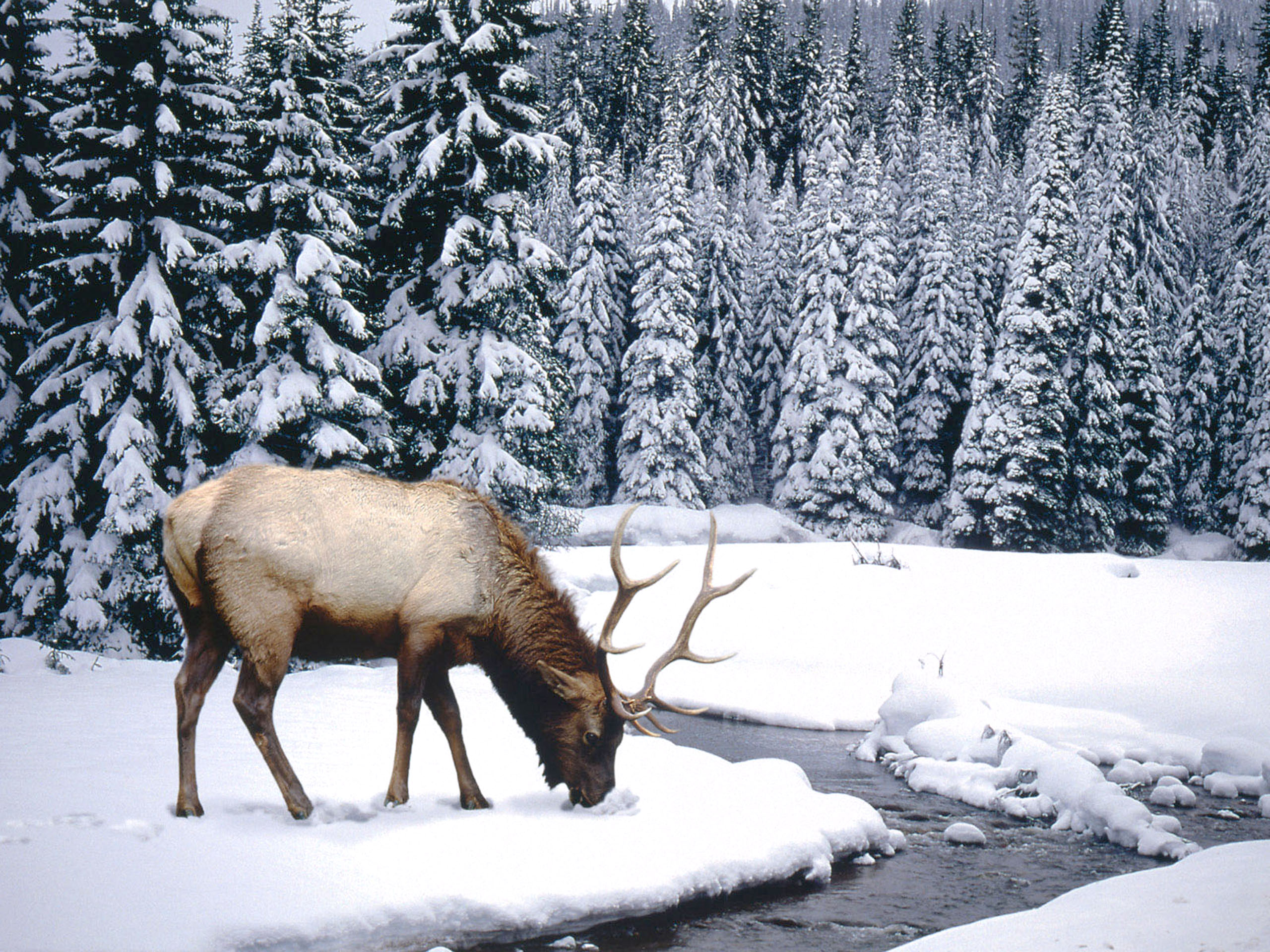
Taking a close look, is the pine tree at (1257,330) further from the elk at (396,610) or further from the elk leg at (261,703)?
the elk leg at (261,703)

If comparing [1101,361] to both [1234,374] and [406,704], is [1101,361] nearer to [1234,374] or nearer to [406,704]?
[1234,374]

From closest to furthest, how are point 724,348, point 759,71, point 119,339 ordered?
point 119,339 < point 724,348 < point 759,71

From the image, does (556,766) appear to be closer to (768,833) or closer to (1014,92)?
(768,833)

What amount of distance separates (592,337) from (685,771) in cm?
2614

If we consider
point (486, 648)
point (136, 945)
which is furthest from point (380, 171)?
point (136, 945)

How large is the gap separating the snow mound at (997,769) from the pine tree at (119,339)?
365 inches

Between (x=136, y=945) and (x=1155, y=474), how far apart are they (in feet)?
111

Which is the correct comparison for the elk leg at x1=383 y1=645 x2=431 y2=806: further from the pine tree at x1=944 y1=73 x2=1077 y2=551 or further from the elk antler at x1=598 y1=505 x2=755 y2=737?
the pine tree at x1=944 y1=73 x2=1077 y2=551

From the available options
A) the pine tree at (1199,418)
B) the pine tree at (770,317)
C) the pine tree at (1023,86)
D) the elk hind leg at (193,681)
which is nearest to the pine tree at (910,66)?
the pine tree at (1023,86)

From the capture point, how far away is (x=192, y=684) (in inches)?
214

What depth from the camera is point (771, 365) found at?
3644cm

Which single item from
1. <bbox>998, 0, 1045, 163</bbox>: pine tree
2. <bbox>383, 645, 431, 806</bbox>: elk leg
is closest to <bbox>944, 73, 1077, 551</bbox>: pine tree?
<bbox>383, 645, 431, 806</bbox>: elk leg

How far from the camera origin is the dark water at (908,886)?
18.6ft

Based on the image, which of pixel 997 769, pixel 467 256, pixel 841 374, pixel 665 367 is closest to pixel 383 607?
pixel 997 769
